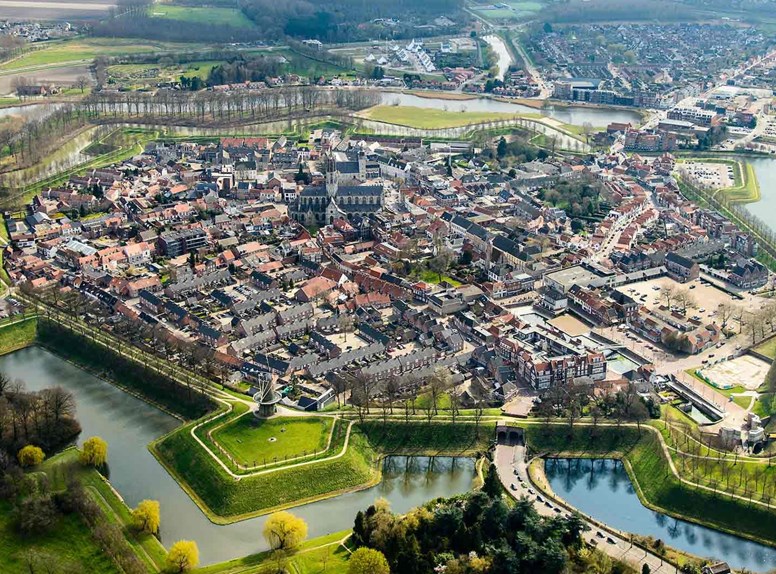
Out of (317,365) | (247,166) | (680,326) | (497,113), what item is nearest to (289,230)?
(247,166)

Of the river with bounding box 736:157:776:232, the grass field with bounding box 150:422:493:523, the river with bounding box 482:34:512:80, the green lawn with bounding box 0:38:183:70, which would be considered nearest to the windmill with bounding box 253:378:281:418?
the grass field with bounding box 150:422:493:523

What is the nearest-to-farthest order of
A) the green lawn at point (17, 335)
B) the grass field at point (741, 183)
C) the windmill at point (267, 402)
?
the windmill at point (267, 402)
the green lawn at point (17, 335)
the grass field at point (741, 183)

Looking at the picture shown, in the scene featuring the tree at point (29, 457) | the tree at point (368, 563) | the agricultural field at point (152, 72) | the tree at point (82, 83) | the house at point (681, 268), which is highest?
the agricultural field at point (152, 72)

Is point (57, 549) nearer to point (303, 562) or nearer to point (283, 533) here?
point (283, 533)

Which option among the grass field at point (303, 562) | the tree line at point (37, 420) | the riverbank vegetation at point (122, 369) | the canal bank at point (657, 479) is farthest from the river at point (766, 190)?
the tree line at point (37, 420)

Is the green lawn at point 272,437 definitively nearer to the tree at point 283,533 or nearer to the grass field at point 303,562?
the tree at point 283,533

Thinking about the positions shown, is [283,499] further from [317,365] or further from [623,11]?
[623,11]
